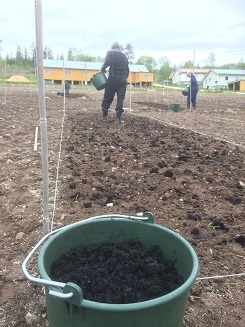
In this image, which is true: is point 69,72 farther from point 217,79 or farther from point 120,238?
point 120,238

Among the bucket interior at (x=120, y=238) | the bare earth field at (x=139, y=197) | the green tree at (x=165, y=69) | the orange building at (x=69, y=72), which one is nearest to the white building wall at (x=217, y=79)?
the green tree at (x=165, y=69)

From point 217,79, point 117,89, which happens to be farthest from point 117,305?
point 217,79

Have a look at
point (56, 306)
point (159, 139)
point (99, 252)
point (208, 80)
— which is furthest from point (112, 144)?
point (208, 80)

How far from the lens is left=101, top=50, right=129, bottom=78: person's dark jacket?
7312 mm

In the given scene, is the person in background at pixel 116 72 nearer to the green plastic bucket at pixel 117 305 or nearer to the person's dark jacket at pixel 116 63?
the person's dark jacket at pixel 116 63

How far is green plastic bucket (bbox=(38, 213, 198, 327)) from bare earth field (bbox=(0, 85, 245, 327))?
1.31 feet

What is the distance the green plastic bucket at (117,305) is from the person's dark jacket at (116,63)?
6035 mm

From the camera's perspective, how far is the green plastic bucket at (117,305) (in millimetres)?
1120

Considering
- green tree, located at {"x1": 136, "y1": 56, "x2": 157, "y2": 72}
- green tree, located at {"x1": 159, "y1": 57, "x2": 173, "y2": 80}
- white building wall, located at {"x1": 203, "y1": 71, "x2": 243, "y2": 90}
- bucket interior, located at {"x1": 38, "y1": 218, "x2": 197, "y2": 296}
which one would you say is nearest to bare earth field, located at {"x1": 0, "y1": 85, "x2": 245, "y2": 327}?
bucket interior, located at {"x1": 38, "y1": 218, "x2": 197, "y2": 296}

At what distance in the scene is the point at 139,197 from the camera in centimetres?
317

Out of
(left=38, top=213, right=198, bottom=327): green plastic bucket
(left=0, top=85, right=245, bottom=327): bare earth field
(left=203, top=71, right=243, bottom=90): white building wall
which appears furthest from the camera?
(left=203, top=71, right=243, bottom=90): white building wall

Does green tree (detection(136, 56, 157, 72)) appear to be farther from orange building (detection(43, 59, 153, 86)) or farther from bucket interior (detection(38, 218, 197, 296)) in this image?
bucket interior (detection(38, 218, 197, 296))

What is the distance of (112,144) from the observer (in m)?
5.28

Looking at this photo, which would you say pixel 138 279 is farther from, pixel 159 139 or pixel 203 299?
pixel 159 139
